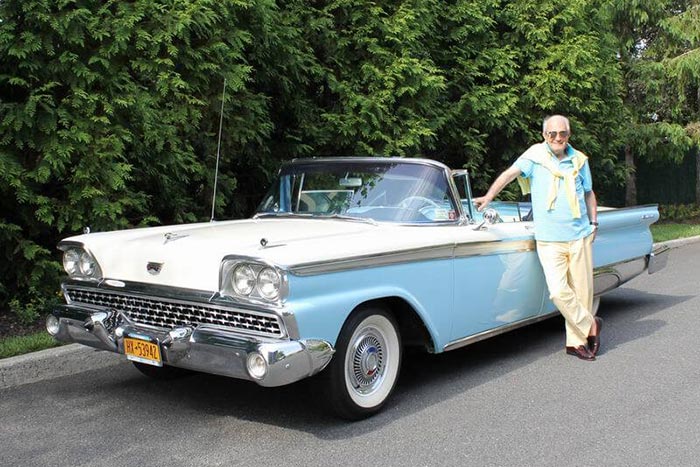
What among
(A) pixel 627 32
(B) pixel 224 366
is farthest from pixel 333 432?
(A) pixel 627 32

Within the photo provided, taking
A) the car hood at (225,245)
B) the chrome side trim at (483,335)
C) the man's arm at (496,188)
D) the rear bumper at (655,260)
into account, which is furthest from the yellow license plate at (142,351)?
the rear bumper at (655,260)

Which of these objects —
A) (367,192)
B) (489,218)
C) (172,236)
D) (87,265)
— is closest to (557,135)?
(489,218)

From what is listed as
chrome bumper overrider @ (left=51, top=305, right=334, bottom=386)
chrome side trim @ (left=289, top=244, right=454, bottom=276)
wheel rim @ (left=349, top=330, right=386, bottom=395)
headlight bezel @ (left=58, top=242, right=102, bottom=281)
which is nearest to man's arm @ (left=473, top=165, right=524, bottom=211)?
chrome side trim @ (left=289, top=244, right=454, bottom=276)

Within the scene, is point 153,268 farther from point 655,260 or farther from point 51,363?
point 655,260

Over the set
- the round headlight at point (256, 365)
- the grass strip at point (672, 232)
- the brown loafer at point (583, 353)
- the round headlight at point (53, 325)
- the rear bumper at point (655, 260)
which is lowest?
the grass strip at point (672, 232)

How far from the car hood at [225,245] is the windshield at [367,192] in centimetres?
18

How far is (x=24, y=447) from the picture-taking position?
402cm

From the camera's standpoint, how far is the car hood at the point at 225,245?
4.00 m

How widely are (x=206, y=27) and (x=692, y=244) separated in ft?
35.7

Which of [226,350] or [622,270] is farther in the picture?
[622,270]

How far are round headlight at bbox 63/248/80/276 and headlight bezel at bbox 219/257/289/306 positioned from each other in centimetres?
134

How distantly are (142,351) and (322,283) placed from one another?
1.12 meters

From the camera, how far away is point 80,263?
4.71m

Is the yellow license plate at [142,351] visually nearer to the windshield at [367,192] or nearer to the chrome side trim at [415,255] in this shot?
the chrome side trim at [415,255]
